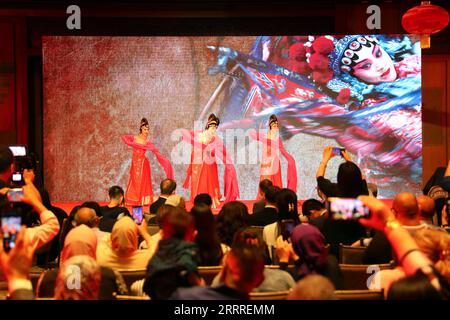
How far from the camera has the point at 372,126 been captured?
905 cm

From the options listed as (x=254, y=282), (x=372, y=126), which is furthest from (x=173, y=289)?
(x=372, y=126)

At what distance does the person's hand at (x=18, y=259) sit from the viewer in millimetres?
1827

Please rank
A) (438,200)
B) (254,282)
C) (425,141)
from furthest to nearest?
1. (425,141)
2. (438,200)
3. (254,282)

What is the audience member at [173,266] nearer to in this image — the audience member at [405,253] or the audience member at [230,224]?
the audience member at [405,253]

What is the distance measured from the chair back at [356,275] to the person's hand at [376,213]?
1.32m

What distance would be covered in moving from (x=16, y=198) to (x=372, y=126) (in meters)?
7.36

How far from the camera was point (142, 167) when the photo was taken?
29.6ft

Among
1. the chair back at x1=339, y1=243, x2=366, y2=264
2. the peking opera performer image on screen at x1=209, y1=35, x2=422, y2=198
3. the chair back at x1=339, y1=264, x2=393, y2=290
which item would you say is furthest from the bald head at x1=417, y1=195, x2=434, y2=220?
the peking opera performer image on screen at x1=209, y1=35, x2=422, y2=198

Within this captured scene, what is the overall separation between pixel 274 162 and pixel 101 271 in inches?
251

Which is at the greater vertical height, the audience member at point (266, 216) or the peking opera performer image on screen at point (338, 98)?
the peking opera performer image on screen at point (338, 98)

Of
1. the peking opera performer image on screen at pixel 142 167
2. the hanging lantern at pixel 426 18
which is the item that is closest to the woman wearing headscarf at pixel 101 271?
the hanging lantern at pixel 426 18
